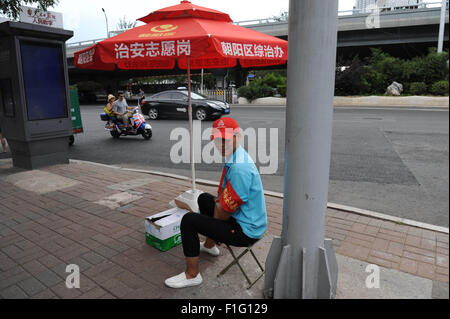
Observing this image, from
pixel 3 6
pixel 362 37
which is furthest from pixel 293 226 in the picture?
pixel 362 37

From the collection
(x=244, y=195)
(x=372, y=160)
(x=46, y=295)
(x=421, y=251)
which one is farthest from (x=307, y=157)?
(x=372, y=160)

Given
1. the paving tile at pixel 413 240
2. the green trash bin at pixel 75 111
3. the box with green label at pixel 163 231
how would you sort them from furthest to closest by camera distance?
the green trash bin at pixel 75 111
the paving tile at pixel 413 240
the box with green label at pixel 163 231

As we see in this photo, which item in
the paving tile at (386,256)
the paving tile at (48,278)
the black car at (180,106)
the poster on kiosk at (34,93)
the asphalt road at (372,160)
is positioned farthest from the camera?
the black car at (180,106)

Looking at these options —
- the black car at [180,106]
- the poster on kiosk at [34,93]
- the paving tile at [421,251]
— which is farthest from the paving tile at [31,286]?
the black car at [180,106]

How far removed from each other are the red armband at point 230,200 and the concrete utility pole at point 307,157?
1.22 feet

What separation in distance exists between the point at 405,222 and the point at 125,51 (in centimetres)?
380

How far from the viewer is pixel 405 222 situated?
423 centimetres

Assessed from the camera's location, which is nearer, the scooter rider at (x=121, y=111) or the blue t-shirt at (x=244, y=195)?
the blue t-shirt at (x=244, y=195)

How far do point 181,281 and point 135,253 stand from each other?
828 mm

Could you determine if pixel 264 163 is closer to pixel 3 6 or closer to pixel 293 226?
pixel 293 226

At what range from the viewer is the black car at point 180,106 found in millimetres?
16094

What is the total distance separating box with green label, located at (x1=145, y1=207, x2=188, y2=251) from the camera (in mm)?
3549

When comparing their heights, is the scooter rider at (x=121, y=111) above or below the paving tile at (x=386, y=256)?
above

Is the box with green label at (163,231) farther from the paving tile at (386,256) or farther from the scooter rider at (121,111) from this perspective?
the scooter rider at (121,111)
